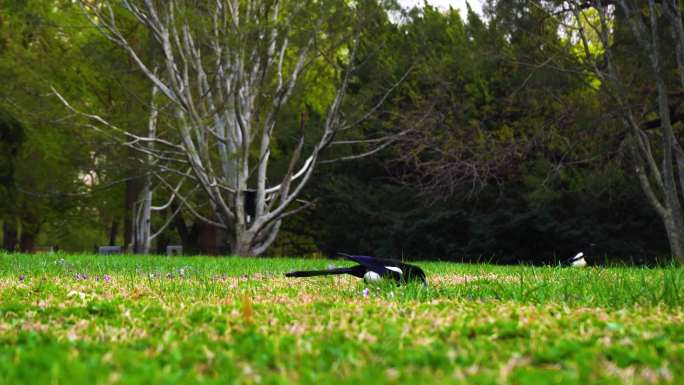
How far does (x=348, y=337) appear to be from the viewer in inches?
127

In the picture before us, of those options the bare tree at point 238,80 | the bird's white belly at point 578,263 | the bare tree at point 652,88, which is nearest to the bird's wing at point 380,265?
the bird's white belly at point 578,263

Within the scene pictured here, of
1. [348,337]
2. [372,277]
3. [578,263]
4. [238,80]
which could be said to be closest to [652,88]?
[578,263]

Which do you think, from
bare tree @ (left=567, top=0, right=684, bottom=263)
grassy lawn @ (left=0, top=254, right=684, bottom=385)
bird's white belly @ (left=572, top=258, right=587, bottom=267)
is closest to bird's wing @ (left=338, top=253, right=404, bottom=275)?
grassy lawn @ (left=0, top=254, right=684, bottom=385)

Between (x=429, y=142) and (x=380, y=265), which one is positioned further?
(x=429, y=142)

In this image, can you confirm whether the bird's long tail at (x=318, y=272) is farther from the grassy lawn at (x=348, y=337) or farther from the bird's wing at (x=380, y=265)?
the grassy lawn at (x=348, y=337)

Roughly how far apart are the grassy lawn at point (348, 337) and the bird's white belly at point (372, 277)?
67 cm

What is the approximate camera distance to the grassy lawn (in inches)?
96.1

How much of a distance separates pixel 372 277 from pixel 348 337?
287 cm

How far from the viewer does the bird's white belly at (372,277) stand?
604 cm

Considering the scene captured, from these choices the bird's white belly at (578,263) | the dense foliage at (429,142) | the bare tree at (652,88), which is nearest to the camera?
the bird's white belly at (578,263)

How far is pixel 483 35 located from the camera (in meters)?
18.1

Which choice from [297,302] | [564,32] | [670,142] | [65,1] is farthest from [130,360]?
[65,1]

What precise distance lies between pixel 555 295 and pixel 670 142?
984 centimetres

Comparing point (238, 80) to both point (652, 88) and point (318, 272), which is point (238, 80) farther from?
point (318, 272)
